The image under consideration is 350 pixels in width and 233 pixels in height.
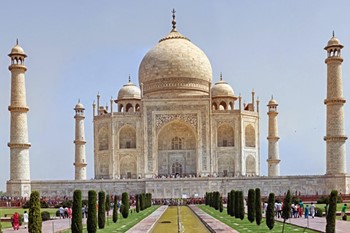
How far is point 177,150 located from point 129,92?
4906 millimetres

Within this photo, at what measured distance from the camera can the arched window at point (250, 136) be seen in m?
31.3

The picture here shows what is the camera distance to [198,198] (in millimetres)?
26125

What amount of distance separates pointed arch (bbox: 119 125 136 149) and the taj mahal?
50 mm

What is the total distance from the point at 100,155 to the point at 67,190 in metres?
5.27

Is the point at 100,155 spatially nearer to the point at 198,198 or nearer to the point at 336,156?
the point at 198,198

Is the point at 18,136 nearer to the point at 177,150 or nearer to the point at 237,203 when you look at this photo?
the point at 177,150

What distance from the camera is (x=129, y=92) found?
110ft

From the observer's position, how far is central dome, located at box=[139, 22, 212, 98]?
32469 millimetres

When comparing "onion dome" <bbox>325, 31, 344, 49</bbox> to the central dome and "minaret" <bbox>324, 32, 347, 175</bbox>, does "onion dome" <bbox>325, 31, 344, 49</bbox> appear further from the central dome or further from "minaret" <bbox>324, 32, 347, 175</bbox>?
the central dome

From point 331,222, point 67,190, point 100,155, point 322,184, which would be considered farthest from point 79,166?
point 331,222

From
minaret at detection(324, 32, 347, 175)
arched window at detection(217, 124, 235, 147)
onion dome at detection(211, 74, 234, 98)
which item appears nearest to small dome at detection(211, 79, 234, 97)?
onion dome at detection(211, 74, 234, 98)

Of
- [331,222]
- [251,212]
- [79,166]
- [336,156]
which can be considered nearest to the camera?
[331,222]

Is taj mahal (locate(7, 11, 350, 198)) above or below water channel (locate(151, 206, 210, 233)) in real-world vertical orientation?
above

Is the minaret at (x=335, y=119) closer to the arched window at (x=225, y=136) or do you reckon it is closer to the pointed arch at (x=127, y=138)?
the arched window at (x=225, y=136)
